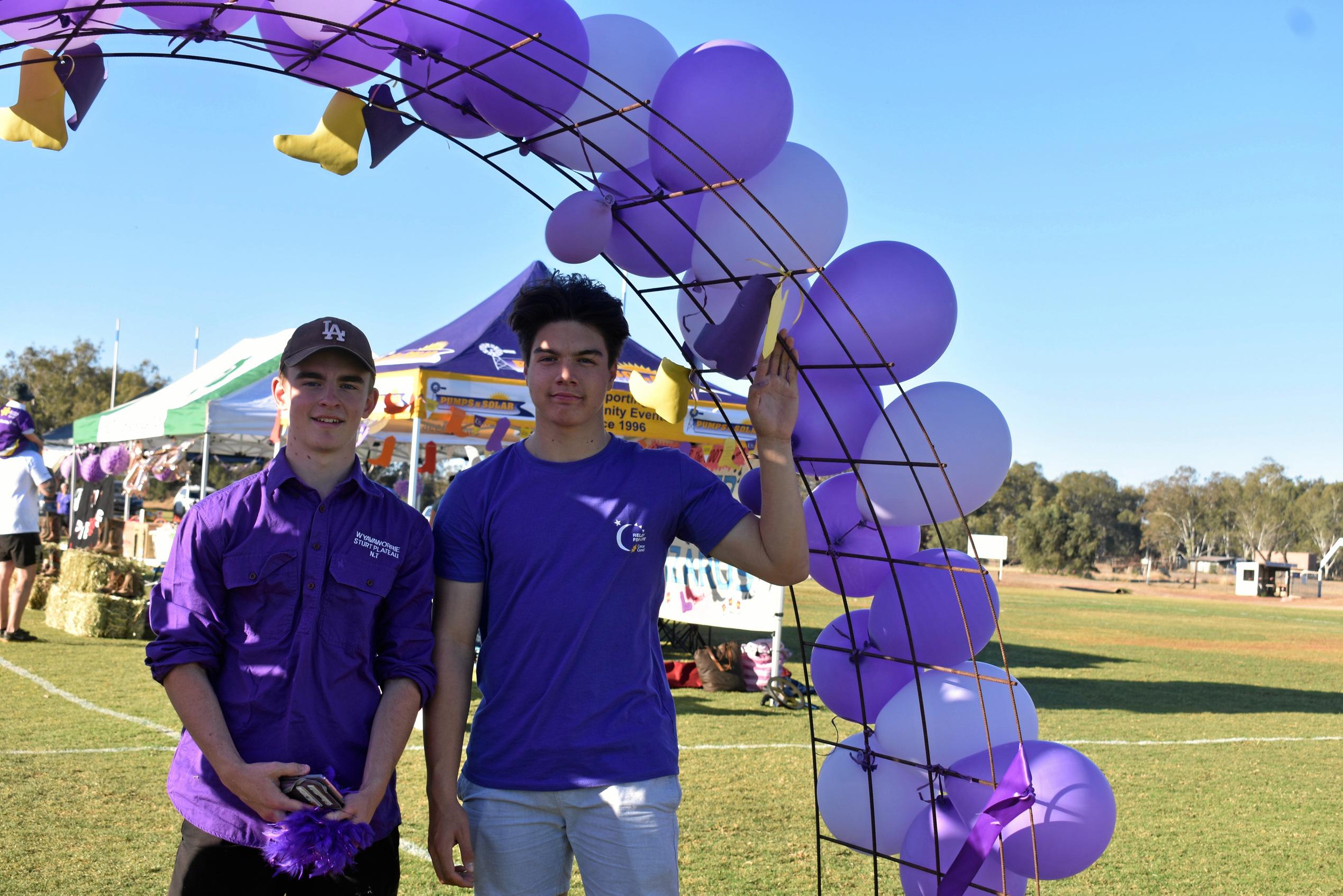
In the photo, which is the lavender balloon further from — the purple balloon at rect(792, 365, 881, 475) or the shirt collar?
the shirt collar

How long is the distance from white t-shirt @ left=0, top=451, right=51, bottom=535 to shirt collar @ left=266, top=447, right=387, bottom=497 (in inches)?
286

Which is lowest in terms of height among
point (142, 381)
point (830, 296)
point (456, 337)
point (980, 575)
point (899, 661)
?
point (899, 661)

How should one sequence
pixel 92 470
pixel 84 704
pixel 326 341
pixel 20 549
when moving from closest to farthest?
pixel 326 341 < pixel 84 704 < pixel 20 549 < pixel 92 470

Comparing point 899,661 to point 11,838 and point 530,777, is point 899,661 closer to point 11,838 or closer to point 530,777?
point 530,777

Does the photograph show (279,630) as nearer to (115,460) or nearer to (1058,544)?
(115,460)

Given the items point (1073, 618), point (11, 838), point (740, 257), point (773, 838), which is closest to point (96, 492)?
point (11, 838)

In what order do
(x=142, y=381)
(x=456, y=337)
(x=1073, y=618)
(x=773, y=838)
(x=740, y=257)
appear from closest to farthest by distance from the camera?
1. (x=740, y=257)
2. (x=773, y=838)
3. (x=456, y=337)
4. (x=1073, y=618)
5. (x=142, y=381)

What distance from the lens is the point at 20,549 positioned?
801 centimetres

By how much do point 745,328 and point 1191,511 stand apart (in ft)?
283

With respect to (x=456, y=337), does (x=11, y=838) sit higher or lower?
lower

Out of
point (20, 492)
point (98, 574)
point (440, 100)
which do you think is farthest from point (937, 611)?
point (98, 574)

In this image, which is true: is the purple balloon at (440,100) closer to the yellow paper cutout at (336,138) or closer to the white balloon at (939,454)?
the yellow paper cutout at (336,138)

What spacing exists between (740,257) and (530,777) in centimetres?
132

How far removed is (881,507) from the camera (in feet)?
8.63
